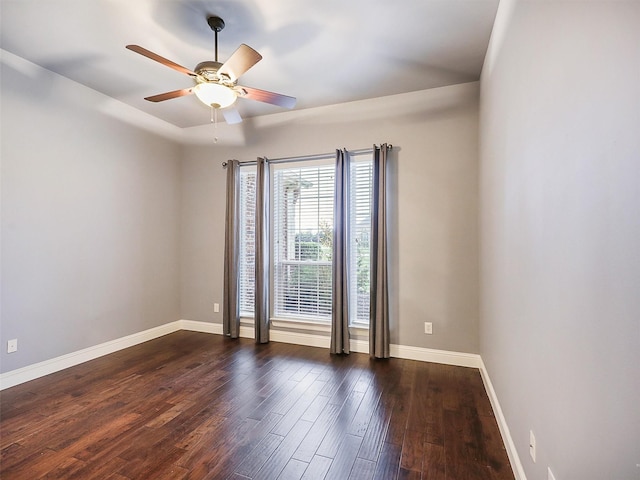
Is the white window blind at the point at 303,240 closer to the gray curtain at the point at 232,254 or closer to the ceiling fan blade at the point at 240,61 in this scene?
the gray curtain at the point at 232,254

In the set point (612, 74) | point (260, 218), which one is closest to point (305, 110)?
point (260, 218)

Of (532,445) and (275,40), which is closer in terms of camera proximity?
(532,445)

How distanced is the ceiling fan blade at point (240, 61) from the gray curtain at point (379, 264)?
1731 mm

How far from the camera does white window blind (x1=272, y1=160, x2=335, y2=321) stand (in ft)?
12.5

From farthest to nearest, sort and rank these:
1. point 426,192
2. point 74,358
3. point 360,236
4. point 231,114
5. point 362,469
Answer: point 360,236, point 426,192, point 74,358, point 231,114, point 362,469

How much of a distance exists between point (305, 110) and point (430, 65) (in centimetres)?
156

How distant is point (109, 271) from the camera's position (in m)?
3.55

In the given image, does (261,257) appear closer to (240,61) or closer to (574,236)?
(240,61)

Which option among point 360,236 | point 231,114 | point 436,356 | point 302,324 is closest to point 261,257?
point 302,324

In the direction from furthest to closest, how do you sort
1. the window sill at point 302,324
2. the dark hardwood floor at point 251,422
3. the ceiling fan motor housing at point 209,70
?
1. the window sill at point 302,324
2. the ceiling fan motor housing at point 209,70
3. the dark hardwood floor at point 251,422

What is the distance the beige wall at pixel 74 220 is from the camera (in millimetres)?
2740

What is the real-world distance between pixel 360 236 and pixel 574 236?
2654 mm

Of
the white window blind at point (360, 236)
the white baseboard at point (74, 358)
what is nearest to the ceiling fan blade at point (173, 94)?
the white window blind at point (360, 236)

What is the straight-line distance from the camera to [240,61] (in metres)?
2.04
